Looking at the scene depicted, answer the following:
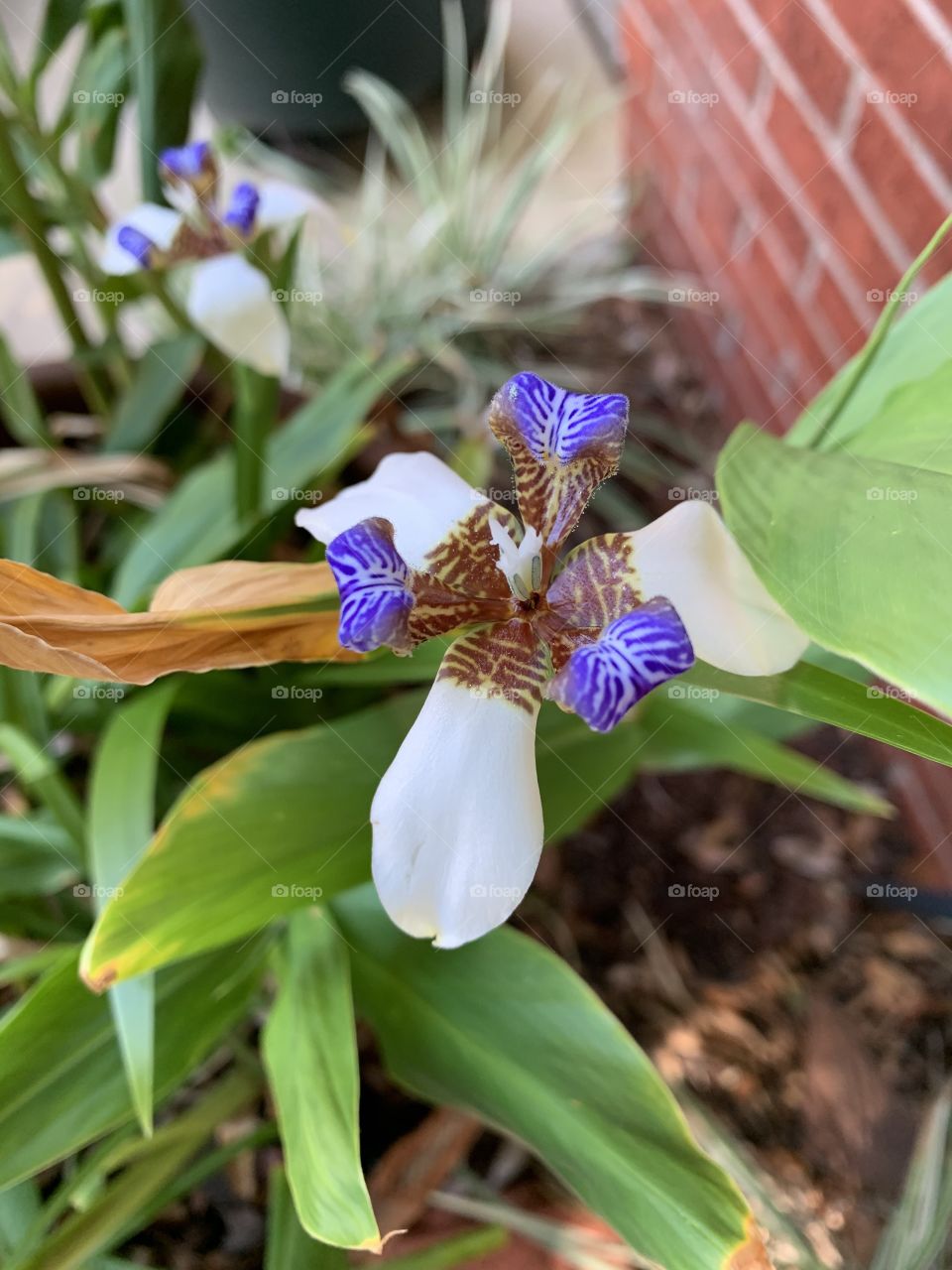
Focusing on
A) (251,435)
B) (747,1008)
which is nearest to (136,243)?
(251,435)

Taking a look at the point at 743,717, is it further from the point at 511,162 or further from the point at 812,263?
the point at 511,162

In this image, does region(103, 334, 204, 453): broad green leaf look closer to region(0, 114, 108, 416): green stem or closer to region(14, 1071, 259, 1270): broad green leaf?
region(0, 114, 108, 416): green stem

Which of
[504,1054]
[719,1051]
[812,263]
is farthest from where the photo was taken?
[812,263]

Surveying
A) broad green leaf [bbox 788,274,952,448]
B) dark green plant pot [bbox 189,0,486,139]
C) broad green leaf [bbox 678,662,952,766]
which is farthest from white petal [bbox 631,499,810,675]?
dark green plant pot [bbox 189,0,486,139]

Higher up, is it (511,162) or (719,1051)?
(511,162)

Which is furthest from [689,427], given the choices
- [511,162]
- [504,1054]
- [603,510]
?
[504,1054]

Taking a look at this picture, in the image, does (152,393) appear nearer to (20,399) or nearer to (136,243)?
(20,399)

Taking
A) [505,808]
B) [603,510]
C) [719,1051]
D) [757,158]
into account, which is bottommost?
[719,1051]
